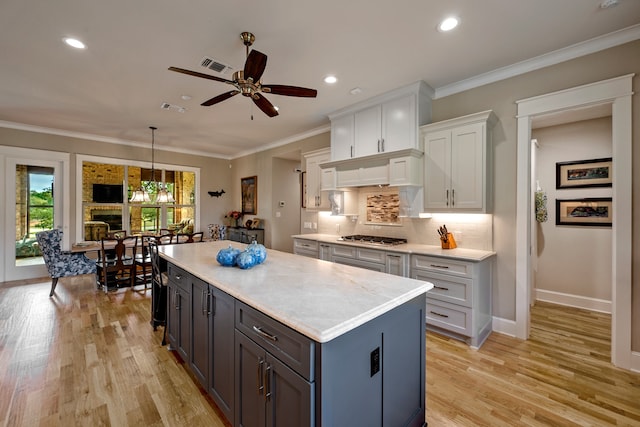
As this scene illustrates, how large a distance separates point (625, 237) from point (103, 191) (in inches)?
322

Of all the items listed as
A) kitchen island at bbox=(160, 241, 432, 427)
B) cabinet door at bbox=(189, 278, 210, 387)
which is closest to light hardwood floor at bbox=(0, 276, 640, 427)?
cabinet door at bbox=(189, 278, 210, 387)

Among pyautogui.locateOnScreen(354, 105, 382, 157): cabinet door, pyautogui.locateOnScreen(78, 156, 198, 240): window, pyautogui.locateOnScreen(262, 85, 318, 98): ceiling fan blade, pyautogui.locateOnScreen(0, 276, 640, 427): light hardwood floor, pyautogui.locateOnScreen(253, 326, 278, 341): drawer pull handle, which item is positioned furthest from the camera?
pyautogui.locateOnScreen(78, 156, 198, 240): window

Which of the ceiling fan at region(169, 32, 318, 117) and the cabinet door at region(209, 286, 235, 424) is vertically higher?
the ceiling fan at region(169, 32, 318, 117)

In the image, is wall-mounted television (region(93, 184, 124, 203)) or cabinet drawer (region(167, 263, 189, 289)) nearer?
cabinet drawer (region(167, 263, 189, 289))

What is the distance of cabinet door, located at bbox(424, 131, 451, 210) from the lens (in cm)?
318

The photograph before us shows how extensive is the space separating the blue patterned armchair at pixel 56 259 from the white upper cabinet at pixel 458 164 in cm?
543

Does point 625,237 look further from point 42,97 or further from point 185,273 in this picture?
point 42,97

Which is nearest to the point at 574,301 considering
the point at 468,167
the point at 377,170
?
the point at 468,167

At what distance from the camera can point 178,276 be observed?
7.69ft

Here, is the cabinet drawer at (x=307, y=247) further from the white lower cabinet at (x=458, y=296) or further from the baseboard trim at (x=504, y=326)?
the baseboard trim at (x=504, y=326)

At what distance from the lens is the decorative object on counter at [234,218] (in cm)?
718

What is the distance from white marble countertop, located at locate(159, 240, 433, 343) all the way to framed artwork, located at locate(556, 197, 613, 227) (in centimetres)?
353

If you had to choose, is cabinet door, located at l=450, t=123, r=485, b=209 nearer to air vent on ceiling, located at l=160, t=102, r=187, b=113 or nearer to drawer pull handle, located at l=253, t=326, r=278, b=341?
drawer pull handle, located at l=253, t=326, r=278, b=341

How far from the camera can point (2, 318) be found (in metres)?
3.37
